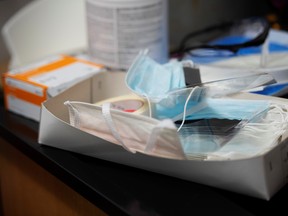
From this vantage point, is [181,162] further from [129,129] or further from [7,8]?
[7,8]

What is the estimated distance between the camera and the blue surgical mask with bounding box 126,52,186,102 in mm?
618

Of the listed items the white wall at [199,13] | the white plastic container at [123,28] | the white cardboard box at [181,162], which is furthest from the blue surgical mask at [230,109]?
the white wall at [199,13]

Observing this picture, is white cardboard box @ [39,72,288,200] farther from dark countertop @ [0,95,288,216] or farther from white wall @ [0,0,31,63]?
white wall @ [0,0,31,63]

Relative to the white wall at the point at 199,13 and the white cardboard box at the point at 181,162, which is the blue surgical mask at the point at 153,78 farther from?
the white wall at the point at 199,13

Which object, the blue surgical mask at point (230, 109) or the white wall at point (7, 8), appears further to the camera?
the white wall at point (7, 8)

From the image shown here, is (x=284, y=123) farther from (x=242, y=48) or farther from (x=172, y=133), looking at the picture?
(x=242, y=48)

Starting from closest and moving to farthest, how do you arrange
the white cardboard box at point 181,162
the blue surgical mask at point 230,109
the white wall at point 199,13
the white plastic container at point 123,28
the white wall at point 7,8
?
1. the white cardboard box at point 181,162
2. the blue surgical mask at point 230,109
3. the white plastic container at point 123,28
4. the white wall at point 7,8
5. the white wall at point 199,13

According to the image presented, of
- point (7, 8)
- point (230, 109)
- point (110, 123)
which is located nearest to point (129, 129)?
point (110, 123)

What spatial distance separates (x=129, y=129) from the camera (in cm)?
51

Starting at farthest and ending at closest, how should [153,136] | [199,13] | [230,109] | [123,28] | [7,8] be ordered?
[199,13], [7,8], [123,28], [230,109], [153,136]

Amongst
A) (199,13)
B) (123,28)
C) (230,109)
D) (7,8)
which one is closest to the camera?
(230,109)

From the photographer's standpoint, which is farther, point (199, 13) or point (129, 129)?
point (199, 13)

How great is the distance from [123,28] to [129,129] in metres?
0.25

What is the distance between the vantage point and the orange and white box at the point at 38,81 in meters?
0.66
